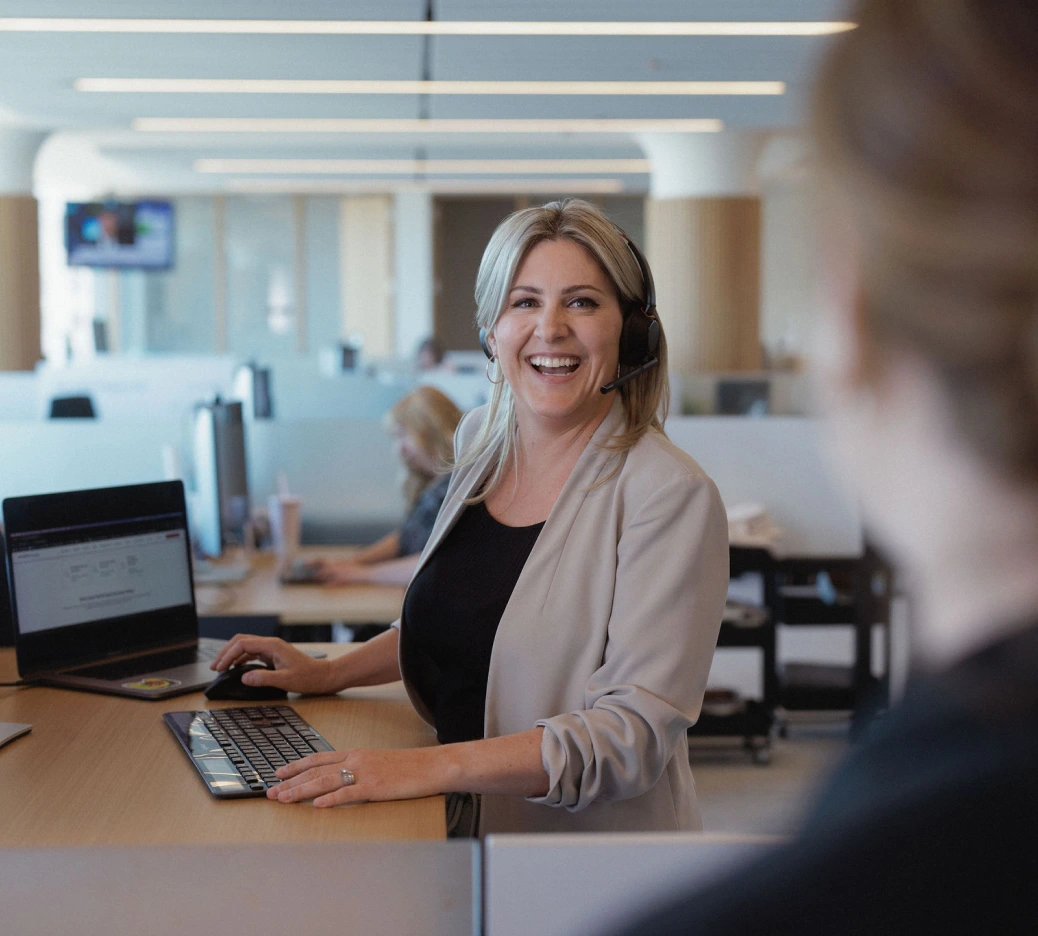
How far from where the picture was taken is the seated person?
3352 mm

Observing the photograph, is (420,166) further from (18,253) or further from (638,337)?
(638,337)

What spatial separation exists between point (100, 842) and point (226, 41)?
5.82 metres

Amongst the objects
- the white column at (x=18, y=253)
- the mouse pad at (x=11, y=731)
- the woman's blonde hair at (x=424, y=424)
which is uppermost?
the white column at (x=18, y=253)

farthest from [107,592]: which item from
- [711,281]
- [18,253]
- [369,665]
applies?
[18,253]

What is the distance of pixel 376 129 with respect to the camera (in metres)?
9.21

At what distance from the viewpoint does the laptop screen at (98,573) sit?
184 centimetres

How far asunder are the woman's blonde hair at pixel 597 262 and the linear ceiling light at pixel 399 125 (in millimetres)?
7392

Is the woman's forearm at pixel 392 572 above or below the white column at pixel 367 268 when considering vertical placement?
below

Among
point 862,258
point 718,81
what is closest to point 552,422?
point 862,258

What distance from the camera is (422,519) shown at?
3383mm

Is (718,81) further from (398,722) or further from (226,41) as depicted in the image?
(398,722)

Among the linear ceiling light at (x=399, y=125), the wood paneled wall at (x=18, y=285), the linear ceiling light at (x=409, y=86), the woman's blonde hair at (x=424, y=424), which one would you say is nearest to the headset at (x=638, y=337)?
the woman's blonde hair at (x=424, y=424)

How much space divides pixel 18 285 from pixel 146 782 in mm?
9121

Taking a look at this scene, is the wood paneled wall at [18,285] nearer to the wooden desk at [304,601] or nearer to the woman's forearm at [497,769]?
the wooden desk at [304,601]
